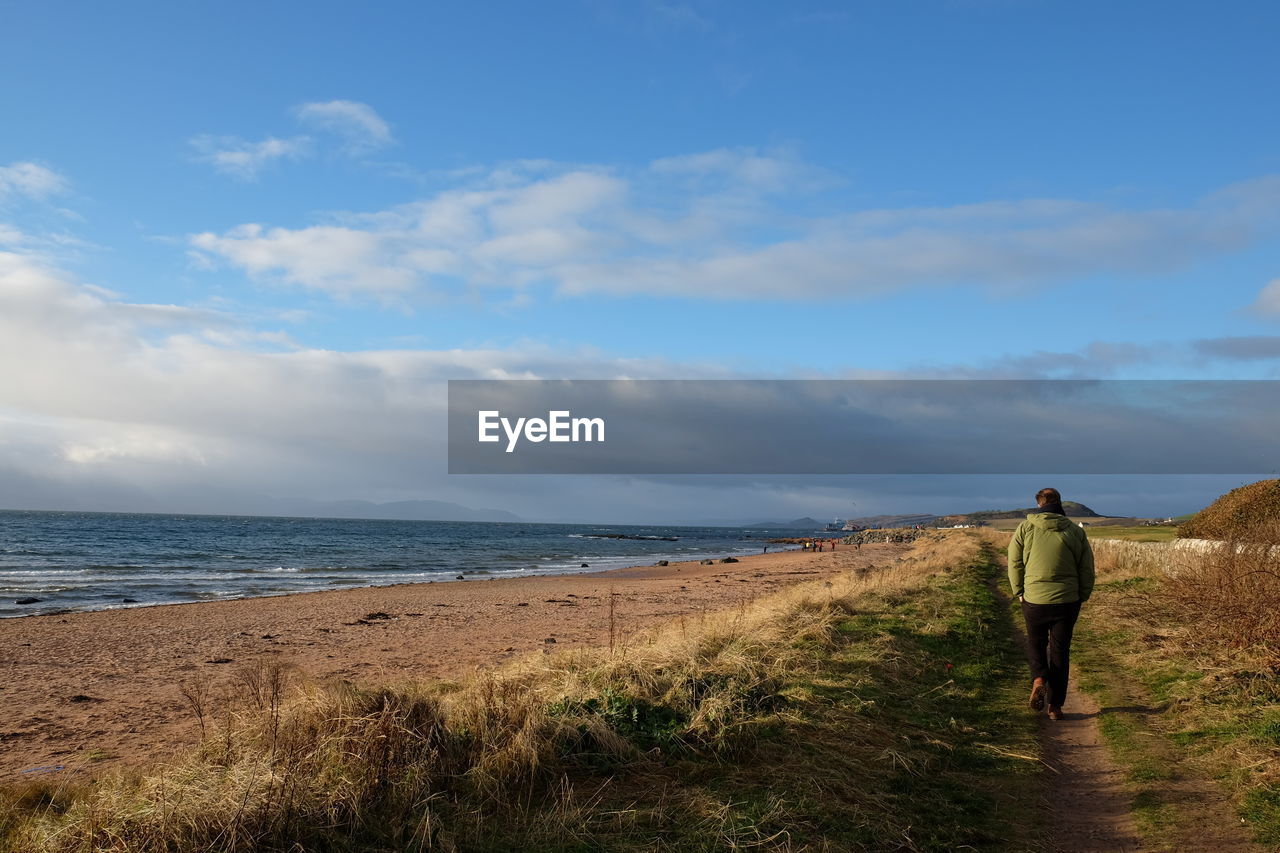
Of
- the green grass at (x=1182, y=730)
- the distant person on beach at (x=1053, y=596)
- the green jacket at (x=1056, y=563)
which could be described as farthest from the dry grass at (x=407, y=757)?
the green grass at (x=1182, y=730)

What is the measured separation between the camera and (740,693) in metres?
7.42

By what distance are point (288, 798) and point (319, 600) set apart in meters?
23.3

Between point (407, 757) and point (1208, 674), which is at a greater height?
point (407, 757)

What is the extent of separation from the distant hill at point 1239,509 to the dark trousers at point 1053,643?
430 inches

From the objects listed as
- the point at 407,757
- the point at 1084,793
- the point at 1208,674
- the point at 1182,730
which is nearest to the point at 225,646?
the point at 407,757

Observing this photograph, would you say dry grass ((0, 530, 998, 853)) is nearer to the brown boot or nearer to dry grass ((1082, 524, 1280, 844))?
the brown boot

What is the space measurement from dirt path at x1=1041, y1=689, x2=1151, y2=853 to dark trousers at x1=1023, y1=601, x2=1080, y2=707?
35 centimetres

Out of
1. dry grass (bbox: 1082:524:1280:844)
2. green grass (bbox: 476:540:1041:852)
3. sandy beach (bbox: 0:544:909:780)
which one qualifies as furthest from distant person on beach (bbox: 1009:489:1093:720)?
sandy beach (bbox: 0:544:909:780)

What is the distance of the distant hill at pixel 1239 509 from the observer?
1683 cm

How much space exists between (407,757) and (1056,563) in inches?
256

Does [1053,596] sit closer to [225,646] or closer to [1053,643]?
[1053,643]

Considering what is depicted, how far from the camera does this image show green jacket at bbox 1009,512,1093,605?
7.98 metres

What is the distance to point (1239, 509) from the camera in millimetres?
17797

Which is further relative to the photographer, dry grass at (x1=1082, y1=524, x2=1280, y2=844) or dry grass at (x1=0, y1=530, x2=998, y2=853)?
dry grass at (x1=1082, y1=524, x2=1280, y2=844)
